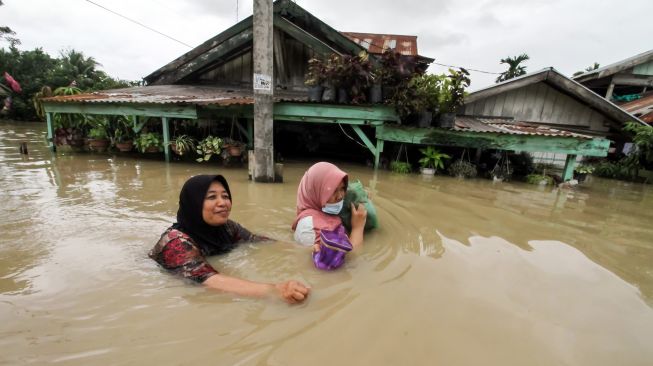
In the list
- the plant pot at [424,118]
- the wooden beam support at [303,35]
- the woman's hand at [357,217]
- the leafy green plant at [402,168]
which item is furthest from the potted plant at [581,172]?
the woman's hand at [357,217]

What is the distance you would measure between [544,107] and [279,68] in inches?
326

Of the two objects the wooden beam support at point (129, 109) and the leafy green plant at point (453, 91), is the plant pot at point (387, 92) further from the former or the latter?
the wooden beam support at point (129, 109)

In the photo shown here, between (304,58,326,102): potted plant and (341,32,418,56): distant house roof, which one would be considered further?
(341,32,418,56): distant house roof

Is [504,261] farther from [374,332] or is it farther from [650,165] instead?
[650,165]

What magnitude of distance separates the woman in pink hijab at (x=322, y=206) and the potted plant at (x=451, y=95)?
188 inches

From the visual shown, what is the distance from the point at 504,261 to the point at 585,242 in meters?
1.41

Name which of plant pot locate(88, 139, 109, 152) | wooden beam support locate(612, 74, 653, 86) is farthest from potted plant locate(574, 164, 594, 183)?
plant pot locate(88, 139, 109, 152)

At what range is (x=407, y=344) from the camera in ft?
5.16

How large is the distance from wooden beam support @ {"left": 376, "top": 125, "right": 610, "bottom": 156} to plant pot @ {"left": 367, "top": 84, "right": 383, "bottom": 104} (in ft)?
2.11

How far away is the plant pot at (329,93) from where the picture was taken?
684 centimetres

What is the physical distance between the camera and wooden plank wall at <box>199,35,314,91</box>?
9109 millimetres

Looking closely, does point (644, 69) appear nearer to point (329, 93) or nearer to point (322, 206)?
point (329, 93)

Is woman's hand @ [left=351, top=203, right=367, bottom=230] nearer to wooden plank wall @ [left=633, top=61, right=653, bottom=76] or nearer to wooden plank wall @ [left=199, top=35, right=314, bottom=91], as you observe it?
wooden plank wall @ [left=199, top=35, right=314, bottom=91]

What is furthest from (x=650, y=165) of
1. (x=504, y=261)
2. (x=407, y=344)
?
(x=407, y=344)
